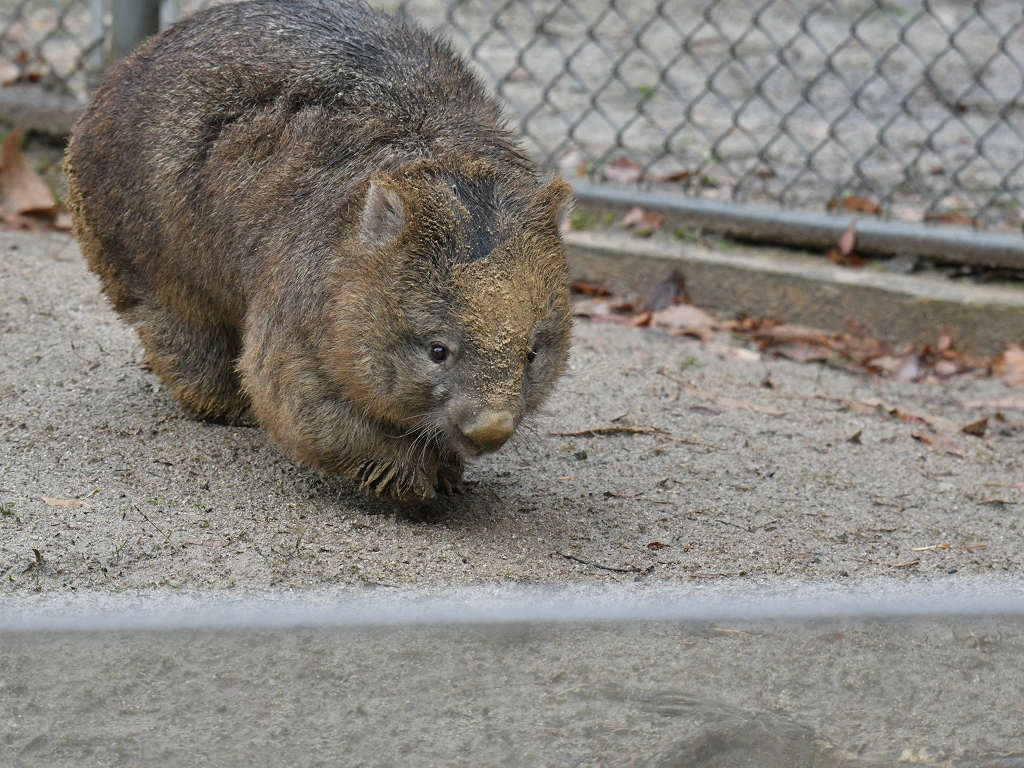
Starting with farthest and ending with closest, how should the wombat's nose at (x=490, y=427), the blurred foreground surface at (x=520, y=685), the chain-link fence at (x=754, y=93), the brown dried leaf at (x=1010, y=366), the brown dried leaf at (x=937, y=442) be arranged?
1. the chain-link fence at (x=754, y=93)
2. the brown dried leaf at (x=1010, y=366)
3. the brown dried leaf at (x=937, y=442)
4. the wombat's nose at (x=490, y=427)
5. the blurred foreground surface at (x=520, y=685)

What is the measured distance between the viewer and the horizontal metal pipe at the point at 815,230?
597 cm

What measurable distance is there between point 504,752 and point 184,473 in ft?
5.54

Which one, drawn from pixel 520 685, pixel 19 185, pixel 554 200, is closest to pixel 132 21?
pixel 19 185

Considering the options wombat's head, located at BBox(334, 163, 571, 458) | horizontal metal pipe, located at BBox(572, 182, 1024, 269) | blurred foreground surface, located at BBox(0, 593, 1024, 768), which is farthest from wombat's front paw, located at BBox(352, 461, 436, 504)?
horizontal metal pipe, located at BBox(572, 182, 1024, 269)

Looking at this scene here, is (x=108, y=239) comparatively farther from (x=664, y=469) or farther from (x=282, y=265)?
(x=664, y=469)

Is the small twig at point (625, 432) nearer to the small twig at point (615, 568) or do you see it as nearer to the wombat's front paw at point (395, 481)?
the wombat's front paw at point (395, 481)

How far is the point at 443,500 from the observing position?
4004 millimetres

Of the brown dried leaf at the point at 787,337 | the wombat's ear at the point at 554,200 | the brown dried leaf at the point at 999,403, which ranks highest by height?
the wombat's ear at the point at 554,200

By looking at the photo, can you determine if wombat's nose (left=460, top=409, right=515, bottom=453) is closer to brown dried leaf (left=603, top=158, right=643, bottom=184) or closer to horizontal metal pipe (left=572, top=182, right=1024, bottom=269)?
horizontal metal pipe (left=572, top=182, right=1024, bottom=269)

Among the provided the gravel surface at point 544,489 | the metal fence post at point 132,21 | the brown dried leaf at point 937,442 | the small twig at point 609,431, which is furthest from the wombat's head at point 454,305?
the metal fence post at point 132,21

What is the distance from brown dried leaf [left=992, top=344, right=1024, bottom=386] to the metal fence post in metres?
4.04

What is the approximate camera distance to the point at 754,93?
21.4ft

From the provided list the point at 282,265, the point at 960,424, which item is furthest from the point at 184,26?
the point at 960,424

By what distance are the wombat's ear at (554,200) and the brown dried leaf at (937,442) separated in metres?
1.86
